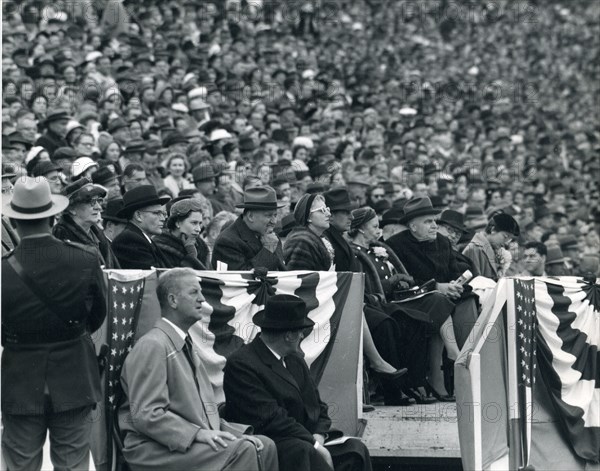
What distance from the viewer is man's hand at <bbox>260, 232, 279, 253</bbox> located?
11.8m

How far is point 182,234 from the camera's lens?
11.3 metres

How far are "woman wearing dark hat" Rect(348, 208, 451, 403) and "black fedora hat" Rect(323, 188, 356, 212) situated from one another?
39 centimetres

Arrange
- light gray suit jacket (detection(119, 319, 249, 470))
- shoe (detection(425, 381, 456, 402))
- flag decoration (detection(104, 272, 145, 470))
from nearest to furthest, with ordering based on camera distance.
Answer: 1. light gray suit jacket (detection(119, 319, 249, 470))
2. flag decoration (detection(104, 272, 145, 470))
3. shoe (detection(425, 381, 456, 402))

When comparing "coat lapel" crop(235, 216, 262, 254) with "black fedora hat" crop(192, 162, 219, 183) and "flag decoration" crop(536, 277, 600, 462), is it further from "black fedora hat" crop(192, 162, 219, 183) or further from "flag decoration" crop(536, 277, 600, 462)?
"black fedora hat" crop(192, 162, 219, 183)

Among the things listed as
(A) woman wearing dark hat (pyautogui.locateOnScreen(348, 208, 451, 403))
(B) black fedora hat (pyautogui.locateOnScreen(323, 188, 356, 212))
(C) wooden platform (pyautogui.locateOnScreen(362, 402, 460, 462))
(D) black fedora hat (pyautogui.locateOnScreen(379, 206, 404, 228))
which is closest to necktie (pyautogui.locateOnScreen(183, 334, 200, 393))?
(C) wooden platform (pyautogui.locateOnScreen(362, 402, 460, 462))

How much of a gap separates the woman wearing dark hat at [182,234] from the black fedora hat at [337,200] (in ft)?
4.98

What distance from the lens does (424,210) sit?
13.2m

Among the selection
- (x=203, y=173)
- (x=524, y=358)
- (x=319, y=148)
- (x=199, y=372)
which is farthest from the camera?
(x=319, y=148)

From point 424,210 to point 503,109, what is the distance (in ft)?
61.9

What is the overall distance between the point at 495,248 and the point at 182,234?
4091mm

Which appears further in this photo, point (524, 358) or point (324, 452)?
point (524, 358)

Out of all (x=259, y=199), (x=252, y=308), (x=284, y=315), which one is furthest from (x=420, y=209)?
(x=284, y=315)

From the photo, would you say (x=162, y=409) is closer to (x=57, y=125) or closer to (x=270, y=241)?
(x=270, y=241)

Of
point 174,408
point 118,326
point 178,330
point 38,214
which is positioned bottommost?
point 174,408
